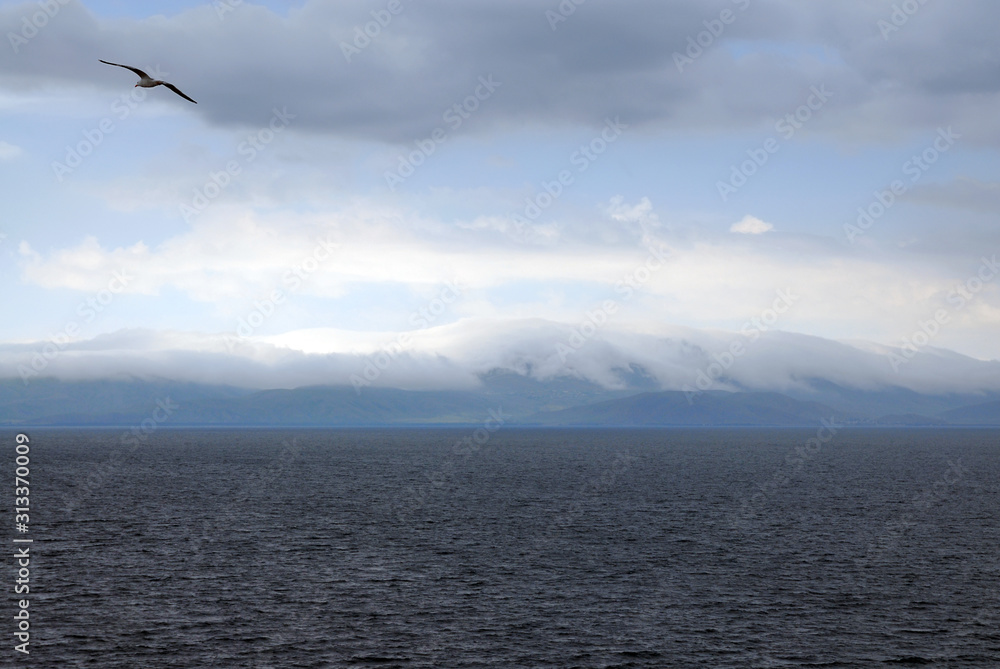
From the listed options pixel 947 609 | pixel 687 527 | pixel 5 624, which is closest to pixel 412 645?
pixel 5 624

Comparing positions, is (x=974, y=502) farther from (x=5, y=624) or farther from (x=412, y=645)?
(x=5, y=624)

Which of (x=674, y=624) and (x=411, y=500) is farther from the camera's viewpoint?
(x=411, y=500)

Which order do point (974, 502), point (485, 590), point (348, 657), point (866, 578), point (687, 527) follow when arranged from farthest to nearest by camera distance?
point (974, 502) < point (687, 527) < point (866, 578) < point (485, 590) < point (348, 657)

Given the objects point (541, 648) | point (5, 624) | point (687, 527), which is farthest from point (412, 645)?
point (687, 527)

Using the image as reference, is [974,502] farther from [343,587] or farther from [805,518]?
[343,587]

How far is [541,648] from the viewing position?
62.2m

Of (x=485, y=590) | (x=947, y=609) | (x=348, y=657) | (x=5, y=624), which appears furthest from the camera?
(x=485, y=590)

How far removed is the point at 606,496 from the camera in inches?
6225

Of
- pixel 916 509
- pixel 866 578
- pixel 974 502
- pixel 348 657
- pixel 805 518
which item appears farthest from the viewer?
pixel 974 502

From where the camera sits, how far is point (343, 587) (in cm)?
7931

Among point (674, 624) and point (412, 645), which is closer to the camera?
point (412, 645)

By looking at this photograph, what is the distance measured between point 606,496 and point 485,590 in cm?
8211

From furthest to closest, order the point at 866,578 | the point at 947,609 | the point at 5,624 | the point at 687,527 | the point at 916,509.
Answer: the point at 916,509 < the point at 687,527 < the point at 866,578 < the point at 947,609 < the point at 5,624

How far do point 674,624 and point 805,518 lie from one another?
222 ft
